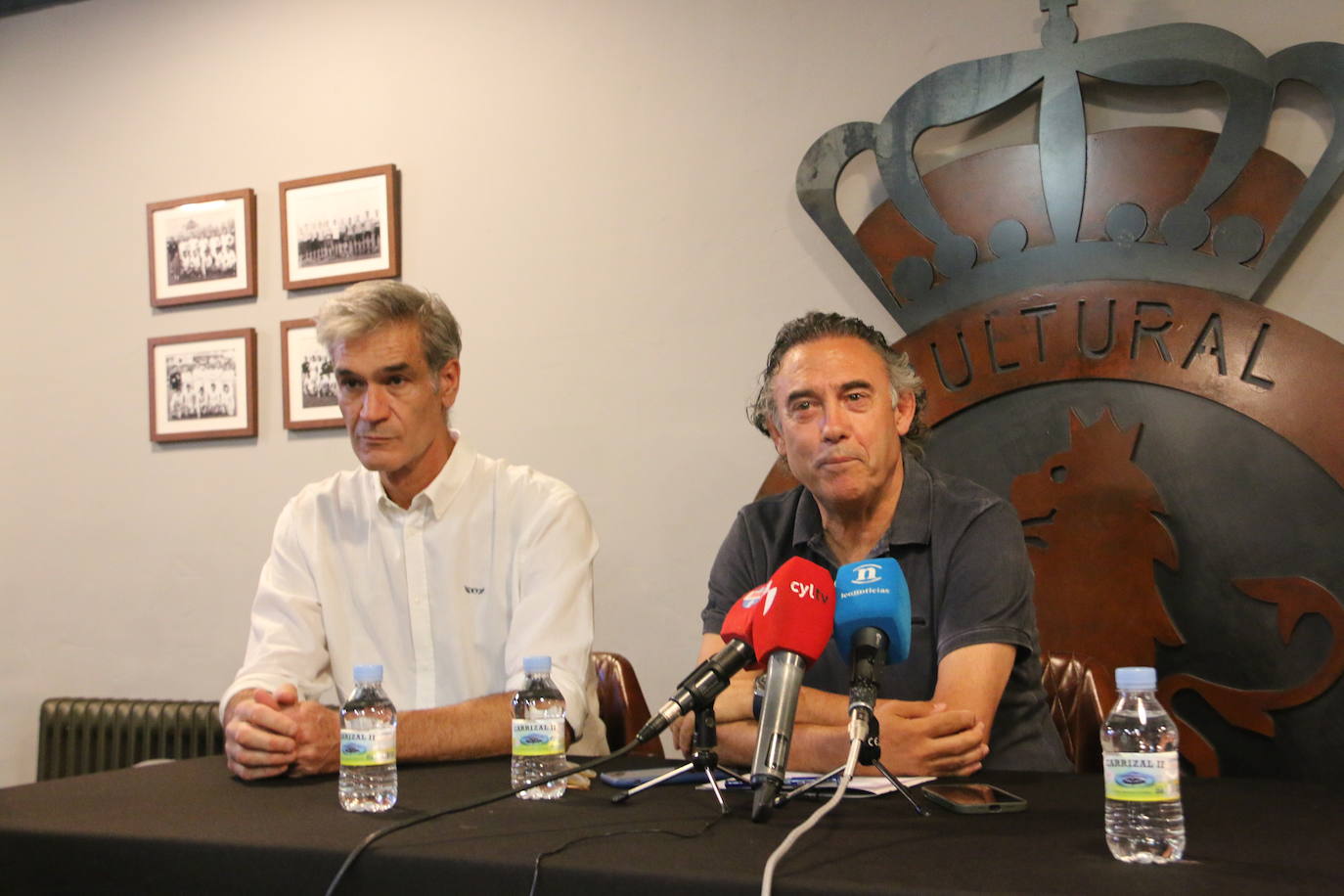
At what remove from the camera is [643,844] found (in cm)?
119

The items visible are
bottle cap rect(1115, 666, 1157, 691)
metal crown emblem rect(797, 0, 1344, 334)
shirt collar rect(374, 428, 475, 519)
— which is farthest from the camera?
metal crown emblem rect(797, 0, 1344, 334)

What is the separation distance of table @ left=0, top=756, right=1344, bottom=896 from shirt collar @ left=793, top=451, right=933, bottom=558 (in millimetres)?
511

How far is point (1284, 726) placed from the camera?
2504 mm

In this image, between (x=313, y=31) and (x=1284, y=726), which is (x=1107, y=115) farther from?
(x=313, y=31)

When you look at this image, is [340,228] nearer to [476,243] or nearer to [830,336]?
[476,243]

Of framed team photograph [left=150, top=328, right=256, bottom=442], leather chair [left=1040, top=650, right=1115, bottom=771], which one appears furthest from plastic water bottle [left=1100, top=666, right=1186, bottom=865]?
framed team photograph [left=150, top=328, right=256, bottom=442]

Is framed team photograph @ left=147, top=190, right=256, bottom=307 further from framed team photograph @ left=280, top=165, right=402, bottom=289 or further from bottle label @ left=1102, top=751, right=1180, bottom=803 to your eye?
bottle label @ left=1102, top=751, right=1180, bottom=803

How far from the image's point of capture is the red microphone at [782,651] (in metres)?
1.19

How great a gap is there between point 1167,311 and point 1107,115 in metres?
0.52

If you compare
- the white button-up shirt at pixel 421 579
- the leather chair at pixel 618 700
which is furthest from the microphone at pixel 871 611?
the leather chair at pixel 618 700

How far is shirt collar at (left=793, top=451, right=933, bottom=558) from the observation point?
6.67ft

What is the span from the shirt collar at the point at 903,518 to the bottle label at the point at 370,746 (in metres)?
0.95

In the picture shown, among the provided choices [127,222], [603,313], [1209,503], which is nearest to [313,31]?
[127,222]

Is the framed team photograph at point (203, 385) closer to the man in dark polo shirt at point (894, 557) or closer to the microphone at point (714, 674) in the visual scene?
the man in dark polo shirt at point (894, 557)
